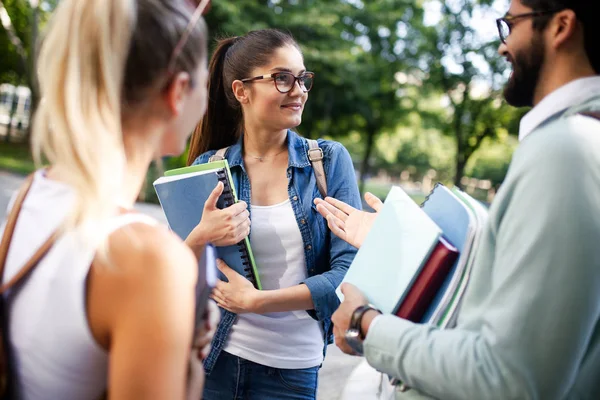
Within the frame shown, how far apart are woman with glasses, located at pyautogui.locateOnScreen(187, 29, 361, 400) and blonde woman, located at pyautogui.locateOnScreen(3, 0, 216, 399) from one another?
38.3 inches

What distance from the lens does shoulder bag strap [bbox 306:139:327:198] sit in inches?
88.1

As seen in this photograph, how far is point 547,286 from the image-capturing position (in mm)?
1026

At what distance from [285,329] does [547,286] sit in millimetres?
1319

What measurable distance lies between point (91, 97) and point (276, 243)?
1.26 meters

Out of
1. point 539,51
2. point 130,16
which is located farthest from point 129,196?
point 539,51

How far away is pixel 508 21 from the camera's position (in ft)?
4.41

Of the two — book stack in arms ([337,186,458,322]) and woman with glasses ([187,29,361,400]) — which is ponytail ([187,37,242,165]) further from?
book stack in arms ([337,186,458,322])

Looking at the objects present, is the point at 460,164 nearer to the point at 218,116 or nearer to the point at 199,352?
the point at 218,116

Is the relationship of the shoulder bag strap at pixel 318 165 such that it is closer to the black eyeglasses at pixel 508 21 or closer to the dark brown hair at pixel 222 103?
the dark brown hair at pixel 222 103

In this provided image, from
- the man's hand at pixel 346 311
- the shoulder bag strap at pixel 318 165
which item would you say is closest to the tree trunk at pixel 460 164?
the shoulder bag strap at pixel 318 165

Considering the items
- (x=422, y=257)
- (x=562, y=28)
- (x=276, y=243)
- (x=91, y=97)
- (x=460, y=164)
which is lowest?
(x=460, y=164)

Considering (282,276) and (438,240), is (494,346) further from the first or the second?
(282,276)

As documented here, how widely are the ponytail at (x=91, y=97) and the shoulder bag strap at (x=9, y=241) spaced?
0.06 meters

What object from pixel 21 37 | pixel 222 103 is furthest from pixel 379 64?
pixel 222 103
